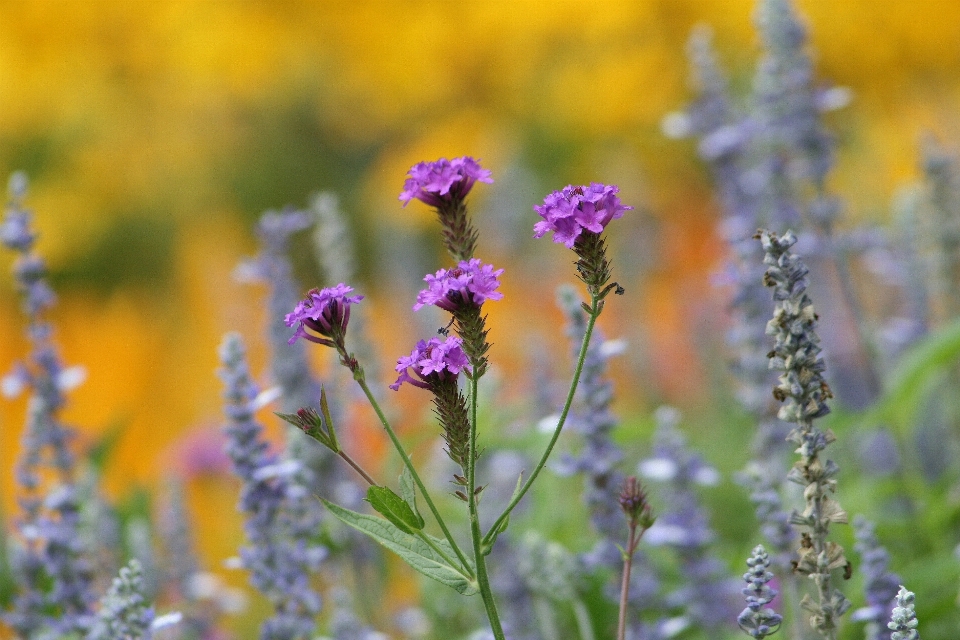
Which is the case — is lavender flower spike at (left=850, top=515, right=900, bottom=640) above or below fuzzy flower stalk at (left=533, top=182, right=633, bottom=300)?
below

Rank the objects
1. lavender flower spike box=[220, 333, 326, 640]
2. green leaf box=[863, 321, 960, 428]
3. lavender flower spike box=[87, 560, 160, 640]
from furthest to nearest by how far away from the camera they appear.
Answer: green leaf box=[863, 321, 960, 428], lavender flower spike box=[220, 333, 326, 640], lavender flower spike box=[87, 560, 160, 640]

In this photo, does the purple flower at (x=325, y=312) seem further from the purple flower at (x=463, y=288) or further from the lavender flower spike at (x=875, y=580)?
the lavender flower spike at (x=875, y=580)

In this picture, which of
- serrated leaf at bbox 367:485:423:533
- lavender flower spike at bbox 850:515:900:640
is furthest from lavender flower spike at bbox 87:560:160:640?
lavender flower spike at bbox 850:515:900:640

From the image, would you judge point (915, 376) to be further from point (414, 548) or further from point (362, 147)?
point (362, 147)

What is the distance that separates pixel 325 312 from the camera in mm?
1565

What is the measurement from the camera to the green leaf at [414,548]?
1.55m

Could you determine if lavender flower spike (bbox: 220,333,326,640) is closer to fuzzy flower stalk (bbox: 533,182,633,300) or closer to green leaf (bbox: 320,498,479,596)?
green leaf (bbox: 320,498,479,596)

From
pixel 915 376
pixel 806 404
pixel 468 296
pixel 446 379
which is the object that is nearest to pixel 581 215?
pixel 468 296

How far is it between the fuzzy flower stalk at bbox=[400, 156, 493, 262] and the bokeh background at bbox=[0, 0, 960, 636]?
132 inches

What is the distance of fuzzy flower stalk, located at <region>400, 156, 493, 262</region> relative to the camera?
1573mm

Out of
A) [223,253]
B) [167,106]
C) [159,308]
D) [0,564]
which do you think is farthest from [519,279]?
[167,106]

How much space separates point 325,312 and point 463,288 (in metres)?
0.22

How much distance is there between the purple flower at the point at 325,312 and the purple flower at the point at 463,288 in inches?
4.6

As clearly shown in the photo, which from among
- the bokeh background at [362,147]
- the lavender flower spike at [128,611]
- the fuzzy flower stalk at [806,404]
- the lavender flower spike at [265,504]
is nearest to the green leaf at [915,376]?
the fuzzy flower stalk at [806,404]
